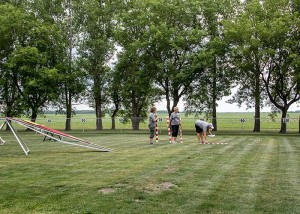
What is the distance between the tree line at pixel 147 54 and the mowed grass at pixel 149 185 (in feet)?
73.8

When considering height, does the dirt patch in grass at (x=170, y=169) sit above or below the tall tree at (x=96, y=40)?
below

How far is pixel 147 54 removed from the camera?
121ft

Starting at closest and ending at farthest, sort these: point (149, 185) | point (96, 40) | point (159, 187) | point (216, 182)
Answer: point (159, 187)
point (149, 185)
point (216, 182)
point (96, 40)

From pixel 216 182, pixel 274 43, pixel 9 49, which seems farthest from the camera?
pixel 9 49

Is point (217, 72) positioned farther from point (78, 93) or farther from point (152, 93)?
point (78, 93)

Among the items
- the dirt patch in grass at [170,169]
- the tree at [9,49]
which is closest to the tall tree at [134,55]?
the tree at [9,49]

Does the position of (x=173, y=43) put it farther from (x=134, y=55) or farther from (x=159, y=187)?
(x=159, y=187)

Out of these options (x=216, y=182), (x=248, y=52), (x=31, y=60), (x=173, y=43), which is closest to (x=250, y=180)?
(x=216, y=182)

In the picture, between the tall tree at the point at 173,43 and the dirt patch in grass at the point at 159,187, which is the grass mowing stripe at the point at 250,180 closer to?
the dirt patch in grass at the point at 159,187

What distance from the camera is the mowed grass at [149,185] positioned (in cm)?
642

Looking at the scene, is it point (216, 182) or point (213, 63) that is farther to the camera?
point (213, 63)

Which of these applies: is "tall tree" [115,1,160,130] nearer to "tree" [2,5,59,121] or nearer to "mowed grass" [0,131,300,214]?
"tree" [2,5,59,121]

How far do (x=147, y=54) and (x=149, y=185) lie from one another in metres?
29.5

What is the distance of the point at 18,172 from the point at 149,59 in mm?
27757
